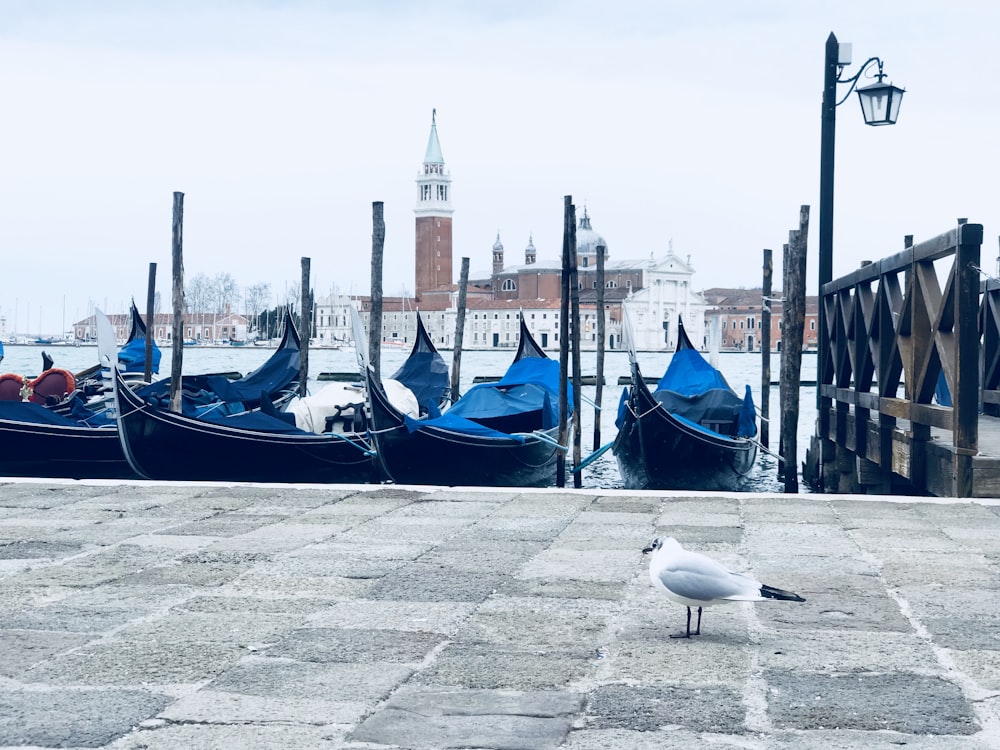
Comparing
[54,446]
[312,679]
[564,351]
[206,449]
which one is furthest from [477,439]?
[312,679]

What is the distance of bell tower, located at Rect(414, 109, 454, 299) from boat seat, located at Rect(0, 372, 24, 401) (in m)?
77.3

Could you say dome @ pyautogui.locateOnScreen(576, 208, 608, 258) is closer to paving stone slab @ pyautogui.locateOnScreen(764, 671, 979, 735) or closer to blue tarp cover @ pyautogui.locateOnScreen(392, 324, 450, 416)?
blue tarp cover @ pyautogui.locateOnScreen(392, 324, 450, 416)

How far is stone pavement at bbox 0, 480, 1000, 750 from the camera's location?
99.4 inches

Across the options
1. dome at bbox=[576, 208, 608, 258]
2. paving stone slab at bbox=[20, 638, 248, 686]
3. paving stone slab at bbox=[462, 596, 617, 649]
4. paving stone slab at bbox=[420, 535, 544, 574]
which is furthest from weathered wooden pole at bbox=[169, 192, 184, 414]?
dome at bbox=[576, 208, 608, 258]

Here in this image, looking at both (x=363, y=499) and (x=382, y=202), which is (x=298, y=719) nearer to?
(x=363, y=499)

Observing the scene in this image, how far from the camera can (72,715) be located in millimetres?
2578

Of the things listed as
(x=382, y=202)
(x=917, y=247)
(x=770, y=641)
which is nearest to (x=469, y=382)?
(x=382, y=202)

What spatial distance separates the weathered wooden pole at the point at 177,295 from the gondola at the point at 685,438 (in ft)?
14.3

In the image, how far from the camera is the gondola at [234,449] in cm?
999

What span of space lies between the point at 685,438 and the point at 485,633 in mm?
8427

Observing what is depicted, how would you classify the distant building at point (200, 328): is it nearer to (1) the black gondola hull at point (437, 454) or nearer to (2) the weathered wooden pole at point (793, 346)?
(1) the black gondola hull at point (437, 454)

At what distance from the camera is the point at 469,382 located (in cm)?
4641

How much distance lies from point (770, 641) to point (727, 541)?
1.61 meters

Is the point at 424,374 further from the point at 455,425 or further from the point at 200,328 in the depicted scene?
the point at 200,328
